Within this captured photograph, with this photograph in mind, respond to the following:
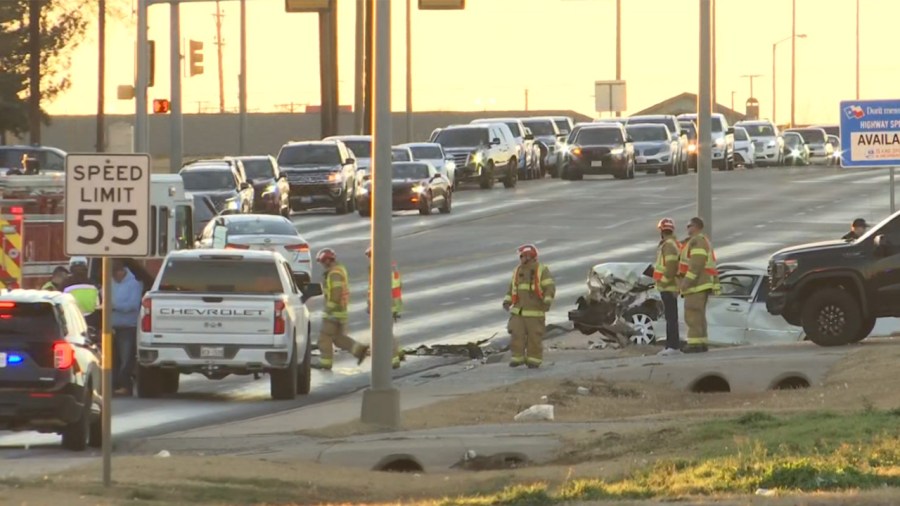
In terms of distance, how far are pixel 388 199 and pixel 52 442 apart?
407 centimetres

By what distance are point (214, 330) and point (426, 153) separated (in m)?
34.8

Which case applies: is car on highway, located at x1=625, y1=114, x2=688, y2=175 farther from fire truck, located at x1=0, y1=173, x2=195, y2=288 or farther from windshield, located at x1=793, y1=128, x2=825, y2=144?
fire truck, located at x1=0, y1=173, x2=195, y2=288

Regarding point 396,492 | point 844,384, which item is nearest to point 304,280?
point 844,384

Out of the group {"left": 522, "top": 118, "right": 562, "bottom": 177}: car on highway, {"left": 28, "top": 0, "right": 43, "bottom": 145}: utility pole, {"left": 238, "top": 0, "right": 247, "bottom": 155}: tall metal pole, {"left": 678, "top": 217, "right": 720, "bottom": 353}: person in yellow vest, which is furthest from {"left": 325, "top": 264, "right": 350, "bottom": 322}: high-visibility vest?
{"left": 238, "top": 0, "right": 247, "bottom": 155}: tall metal pole

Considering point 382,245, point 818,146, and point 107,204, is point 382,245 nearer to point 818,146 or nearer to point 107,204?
point 107,204

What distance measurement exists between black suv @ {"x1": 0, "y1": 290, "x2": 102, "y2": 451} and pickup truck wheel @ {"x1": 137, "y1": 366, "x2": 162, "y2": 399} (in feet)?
17.3

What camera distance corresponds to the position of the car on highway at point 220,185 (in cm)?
4753

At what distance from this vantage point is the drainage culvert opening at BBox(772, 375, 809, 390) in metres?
25.5

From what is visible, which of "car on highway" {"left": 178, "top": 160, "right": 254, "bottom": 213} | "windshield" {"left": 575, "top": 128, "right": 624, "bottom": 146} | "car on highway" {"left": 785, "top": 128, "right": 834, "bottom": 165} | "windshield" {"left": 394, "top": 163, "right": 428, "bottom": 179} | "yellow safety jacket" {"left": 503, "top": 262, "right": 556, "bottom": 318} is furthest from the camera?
"car on highway" {"left": 785, "top": 128, "right": 834, "bottom": 165}

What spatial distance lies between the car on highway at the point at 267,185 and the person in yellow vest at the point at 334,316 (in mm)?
22055

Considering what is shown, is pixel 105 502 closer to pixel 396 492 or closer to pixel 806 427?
pixel 396 492

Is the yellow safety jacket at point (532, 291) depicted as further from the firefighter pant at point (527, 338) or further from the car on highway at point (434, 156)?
the car on highway at point (434, 156)

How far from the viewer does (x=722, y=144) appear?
72.7m

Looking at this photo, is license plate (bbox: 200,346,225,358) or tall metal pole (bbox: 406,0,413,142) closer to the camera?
license plate (bbox: 200,346,225,358)
